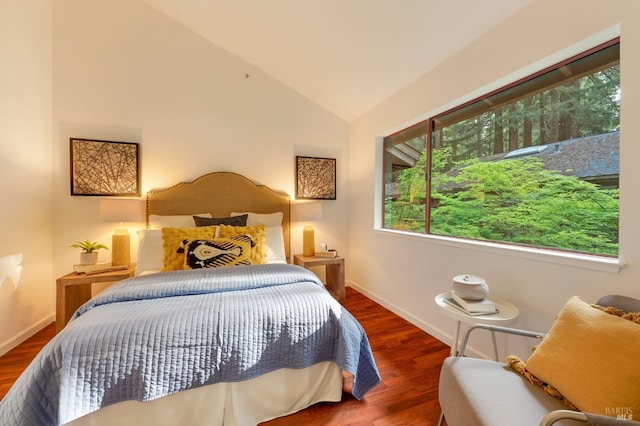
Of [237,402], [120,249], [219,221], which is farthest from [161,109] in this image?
[237,402]

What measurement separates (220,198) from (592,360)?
315cm

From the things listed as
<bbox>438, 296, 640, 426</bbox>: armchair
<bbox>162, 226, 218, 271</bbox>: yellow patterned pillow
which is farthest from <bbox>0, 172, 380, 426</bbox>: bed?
<bbox>438, 296, 640, 426</bbox>: armchair

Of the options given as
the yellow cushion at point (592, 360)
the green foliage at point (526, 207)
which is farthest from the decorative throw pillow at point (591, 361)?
the green foliage at point (526, 207)

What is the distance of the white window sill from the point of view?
1268 millimetres

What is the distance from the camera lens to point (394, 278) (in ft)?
9.12

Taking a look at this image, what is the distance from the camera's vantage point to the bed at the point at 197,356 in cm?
107

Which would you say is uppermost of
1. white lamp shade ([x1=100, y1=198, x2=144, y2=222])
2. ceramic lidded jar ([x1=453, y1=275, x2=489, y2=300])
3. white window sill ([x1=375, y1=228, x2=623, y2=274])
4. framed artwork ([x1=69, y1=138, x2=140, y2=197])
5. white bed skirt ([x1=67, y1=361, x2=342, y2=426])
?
framed artwork ([x1=69, y1=138, x2=140, y2=197])

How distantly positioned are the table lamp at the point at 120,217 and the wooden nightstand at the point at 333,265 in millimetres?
1762

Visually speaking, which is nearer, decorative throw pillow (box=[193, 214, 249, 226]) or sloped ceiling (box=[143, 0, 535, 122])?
sloped ceiling (box=[143, 0, 535, 122])

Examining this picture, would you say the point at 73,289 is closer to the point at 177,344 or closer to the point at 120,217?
the point at 120,217

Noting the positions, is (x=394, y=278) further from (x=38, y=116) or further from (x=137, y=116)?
(x=38, y=116)

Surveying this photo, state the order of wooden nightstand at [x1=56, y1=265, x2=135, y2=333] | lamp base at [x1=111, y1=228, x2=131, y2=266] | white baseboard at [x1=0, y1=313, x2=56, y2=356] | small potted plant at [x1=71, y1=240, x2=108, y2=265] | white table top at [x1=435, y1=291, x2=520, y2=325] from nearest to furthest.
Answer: white table top at [x1=435, y1=291, x2=520, y2=325] < white baseboard at [x1=0, y1=313, x2=56, y2=356] < wooden nightstand at [x1=56, y1=265, x2=135, y2=333] < small potted plant at [x1=71, y1=240, x2=108, y2=265] < lamp base at [x1=111, y1=228, x2=131, y2=266]

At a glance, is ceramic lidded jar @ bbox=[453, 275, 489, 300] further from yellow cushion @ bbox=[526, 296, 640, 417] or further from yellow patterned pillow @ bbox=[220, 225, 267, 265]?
yellow patterned pillow @ bbox=[220, 225, 267, 265]

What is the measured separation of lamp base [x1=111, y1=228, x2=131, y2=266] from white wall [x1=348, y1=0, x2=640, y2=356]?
2.71 m
